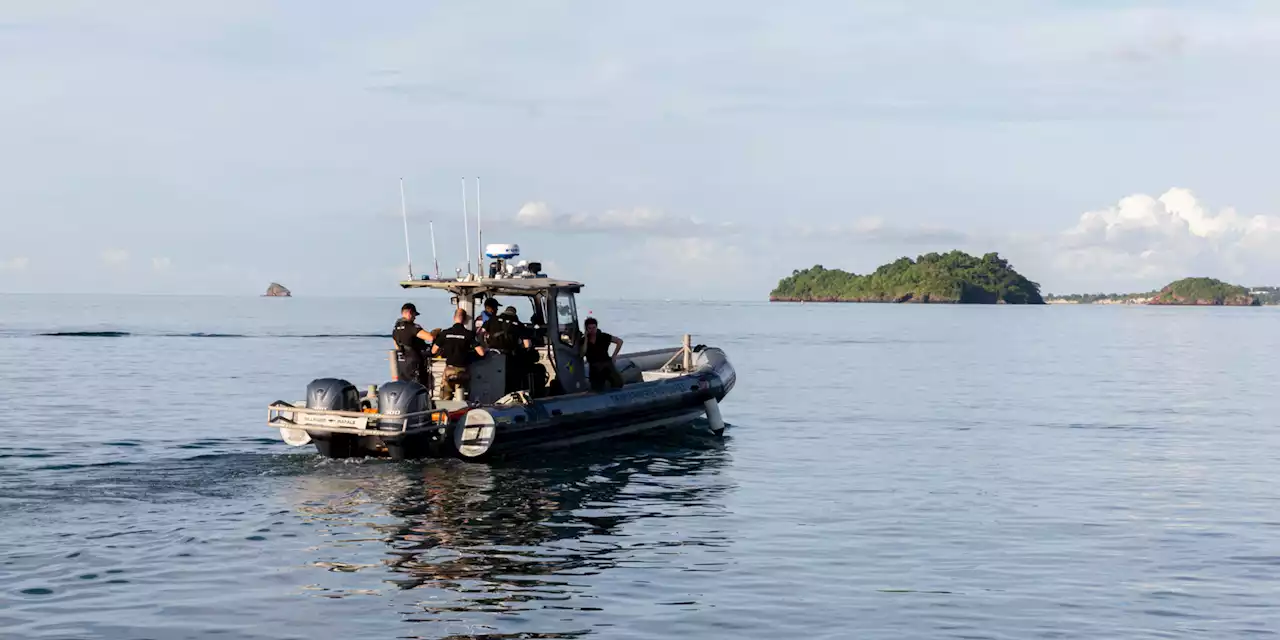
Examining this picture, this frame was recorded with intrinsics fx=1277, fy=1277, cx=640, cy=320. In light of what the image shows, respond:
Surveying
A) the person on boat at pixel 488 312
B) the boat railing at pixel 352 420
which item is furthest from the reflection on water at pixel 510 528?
the person on boat at pixel 488 312

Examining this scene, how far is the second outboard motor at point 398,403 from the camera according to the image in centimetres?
1769

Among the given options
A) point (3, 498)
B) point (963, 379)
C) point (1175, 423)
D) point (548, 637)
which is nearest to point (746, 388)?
point (963, 379)

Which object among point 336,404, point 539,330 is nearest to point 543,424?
point 539,330

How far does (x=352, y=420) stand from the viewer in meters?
17.9

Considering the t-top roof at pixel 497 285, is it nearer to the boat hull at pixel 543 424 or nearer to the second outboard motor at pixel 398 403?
the boat hull at pixel 543 424

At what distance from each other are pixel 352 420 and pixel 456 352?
1.87m

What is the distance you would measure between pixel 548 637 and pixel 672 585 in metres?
2.23

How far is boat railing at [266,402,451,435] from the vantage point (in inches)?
696

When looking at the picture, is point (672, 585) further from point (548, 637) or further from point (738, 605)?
point (548, 637)

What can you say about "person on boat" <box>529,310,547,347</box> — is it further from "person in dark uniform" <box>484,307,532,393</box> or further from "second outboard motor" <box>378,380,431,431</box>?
"second outboard motor" <box>378,380,431,431</box>

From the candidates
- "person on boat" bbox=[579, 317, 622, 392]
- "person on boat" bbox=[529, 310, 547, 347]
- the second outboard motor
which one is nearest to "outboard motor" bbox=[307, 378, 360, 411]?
the second outboard motor

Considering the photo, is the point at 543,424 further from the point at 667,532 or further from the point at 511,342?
the point at 667,532

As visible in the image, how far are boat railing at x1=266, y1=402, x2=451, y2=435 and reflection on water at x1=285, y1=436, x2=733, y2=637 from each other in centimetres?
68

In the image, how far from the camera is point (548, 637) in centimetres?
1036
